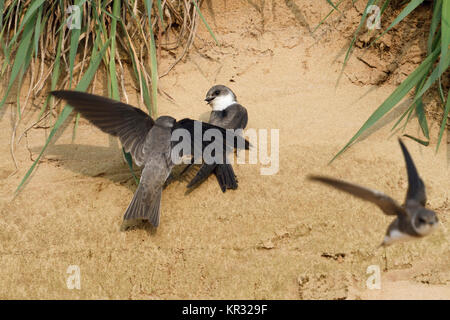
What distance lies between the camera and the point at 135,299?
2.68 metres

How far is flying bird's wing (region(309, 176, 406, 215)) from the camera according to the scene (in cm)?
173

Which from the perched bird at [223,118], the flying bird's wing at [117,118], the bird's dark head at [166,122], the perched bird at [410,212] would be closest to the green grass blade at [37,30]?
the flying bird's wing at [117,118]

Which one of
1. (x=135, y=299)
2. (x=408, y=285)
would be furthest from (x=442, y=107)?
(x=135, y=299)

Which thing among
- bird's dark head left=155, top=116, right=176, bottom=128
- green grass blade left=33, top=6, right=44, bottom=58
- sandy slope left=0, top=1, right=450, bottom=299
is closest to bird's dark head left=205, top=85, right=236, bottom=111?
sandy slope left=0, top=1, right=450, bottom=299

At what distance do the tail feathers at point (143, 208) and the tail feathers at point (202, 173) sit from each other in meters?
0.20

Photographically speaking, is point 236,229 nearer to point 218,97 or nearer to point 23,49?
point 218,97

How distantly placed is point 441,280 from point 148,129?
1.79 meters

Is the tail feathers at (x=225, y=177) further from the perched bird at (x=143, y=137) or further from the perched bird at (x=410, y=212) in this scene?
the perched bird at (x=410, y=212)

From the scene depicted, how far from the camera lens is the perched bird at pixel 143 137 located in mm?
2871

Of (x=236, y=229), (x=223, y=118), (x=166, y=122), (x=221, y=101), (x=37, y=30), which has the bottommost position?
(x=236, y=229)

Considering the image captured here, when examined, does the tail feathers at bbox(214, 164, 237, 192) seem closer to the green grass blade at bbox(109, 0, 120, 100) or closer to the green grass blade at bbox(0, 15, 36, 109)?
the green grass blade at bbox(109, 0, 120, 100)

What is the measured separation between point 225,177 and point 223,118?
0.67 metres

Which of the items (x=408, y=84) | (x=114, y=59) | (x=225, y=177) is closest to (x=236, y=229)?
Answer: (x=225, y=177)

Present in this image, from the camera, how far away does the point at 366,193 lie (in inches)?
72.2
